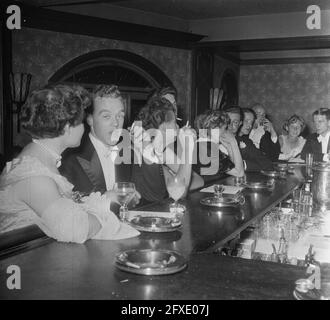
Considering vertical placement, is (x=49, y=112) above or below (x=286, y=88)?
below

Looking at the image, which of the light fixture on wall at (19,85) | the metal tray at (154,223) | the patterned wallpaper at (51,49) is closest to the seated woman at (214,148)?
the metal tray at (154,223)

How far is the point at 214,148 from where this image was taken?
380cm

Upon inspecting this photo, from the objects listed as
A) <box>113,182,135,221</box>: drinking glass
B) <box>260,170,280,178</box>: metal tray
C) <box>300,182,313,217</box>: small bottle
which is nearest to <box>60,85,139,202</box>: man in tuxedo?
<box>113,182,135,221</box>: drinking glass

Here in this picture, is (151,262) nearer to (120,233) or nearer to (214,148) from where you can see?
(120,233)

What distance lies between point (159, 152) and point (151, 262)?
1.54 m

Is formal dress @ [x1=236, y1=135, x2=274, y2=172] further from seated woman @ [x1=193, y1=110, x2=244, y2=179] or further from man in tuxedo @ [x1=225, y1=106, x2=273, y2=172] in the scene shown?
seated woman @ [x1=193, y1=110, x2=244, y2=179]

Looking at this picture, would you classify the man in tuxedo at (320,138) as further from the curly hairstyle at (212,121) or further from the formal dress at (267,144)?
the curly hairstyle at (212,121)

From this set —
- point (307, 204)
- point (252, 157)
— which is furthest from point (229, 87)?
point (307, 204)

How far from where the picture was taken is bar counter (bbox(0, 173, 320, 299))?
1.16m

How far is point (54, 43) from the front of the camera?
6055mm

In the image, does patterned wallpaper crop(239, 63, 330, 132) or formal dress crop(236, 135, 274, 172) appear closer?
formal dress crop(236, 135, 274, 172)

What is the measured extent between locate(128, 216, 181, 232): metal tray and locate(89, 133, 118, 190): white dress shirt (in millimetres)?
816

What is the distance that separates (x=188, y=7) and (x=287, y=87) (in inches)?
150
